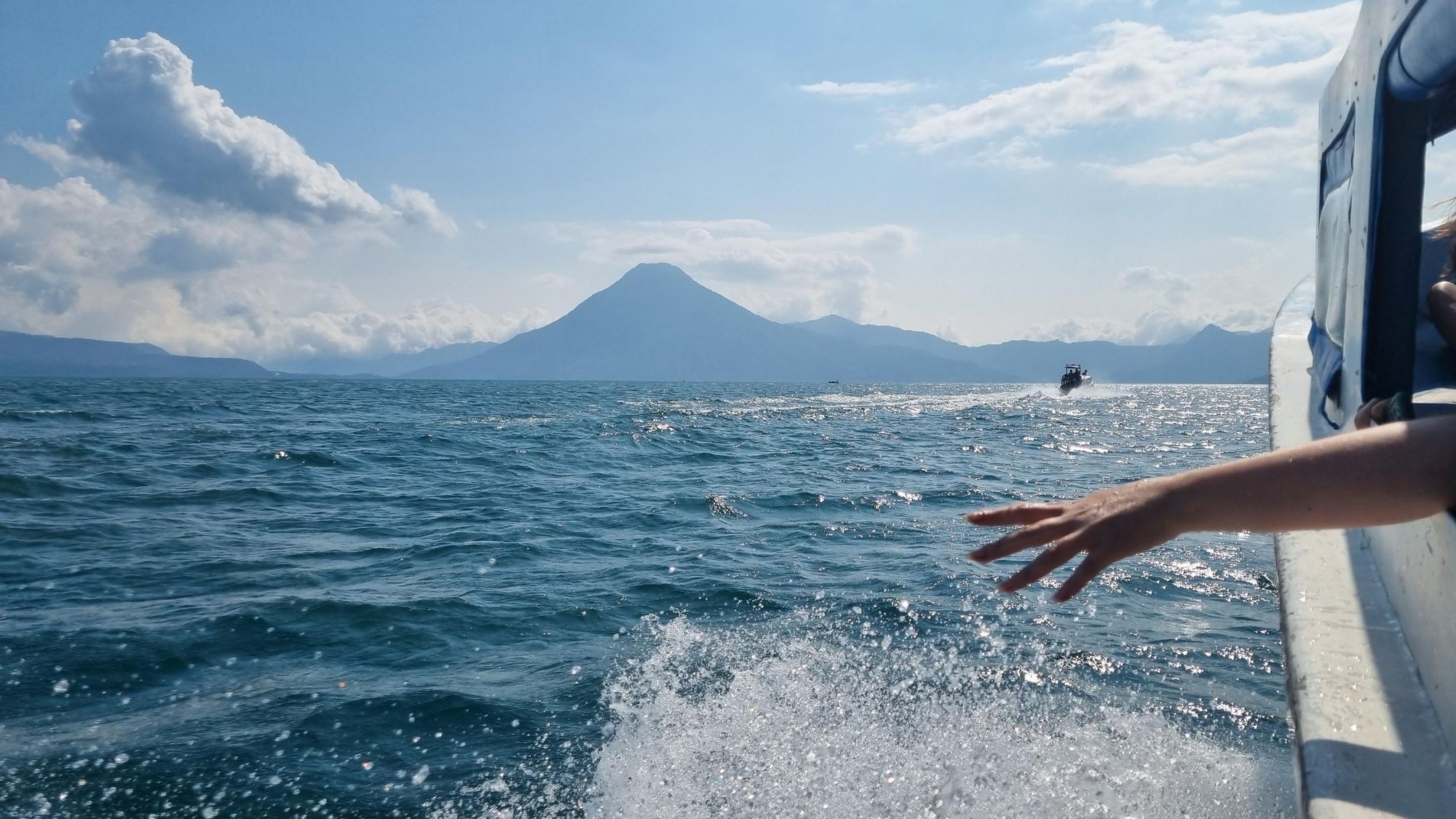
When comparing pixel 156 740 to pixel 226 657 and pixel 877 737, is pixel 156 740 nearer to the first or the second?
pixel 226 657

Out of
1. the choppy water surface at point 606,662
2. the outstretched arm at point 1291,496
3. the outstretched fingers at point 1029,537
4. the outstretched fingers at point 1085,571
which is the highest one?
the outstretched arm at point 1291,496

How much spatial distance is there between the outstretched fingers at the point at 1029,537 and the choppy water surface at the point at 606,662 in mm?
2891

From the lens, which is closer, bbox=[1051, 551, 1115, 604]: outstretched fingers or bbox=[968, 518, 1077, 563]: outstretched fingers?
bbox=[1051, 551, 1115, 604]: outstretched fingers

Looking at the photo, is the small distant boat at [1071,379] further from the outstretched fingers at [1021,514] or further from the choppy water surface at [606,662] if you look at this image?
the outstretched fingers at [1021,514]

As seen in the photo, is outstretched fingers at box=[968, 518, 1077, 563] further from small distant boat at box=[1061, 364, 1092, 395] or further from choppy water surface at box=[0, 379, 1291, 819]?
small distant boat at box=[1061, 364, 1092, 395]

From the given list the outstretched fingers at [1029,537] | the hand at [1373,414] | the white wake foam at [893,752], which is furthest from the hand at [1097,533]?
the white wake foam at [893,752]

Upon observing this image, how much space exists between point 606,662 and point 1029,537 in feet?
16.9

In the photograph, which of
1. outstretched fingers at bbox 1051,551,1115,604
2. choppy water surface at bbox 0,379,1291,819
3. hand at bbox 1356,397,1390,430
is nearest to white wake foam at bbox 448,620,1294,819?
choppy water surface at bbox 0,379,1291,819

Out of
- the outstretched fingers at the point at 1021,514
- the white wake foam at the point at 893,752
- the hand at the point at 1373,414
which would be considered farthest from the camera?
the white wake foam at the point at 893,752

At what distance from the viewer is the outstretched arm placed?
4.62 ft

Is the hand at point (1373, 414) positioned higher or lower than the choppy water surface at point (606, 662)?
higher

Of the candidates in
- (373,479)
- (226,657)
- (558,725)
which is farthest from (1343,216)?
(373,479)

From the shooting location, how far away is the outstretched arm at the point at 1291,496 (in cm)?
141

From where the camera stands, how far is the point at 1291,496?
1.41 m
